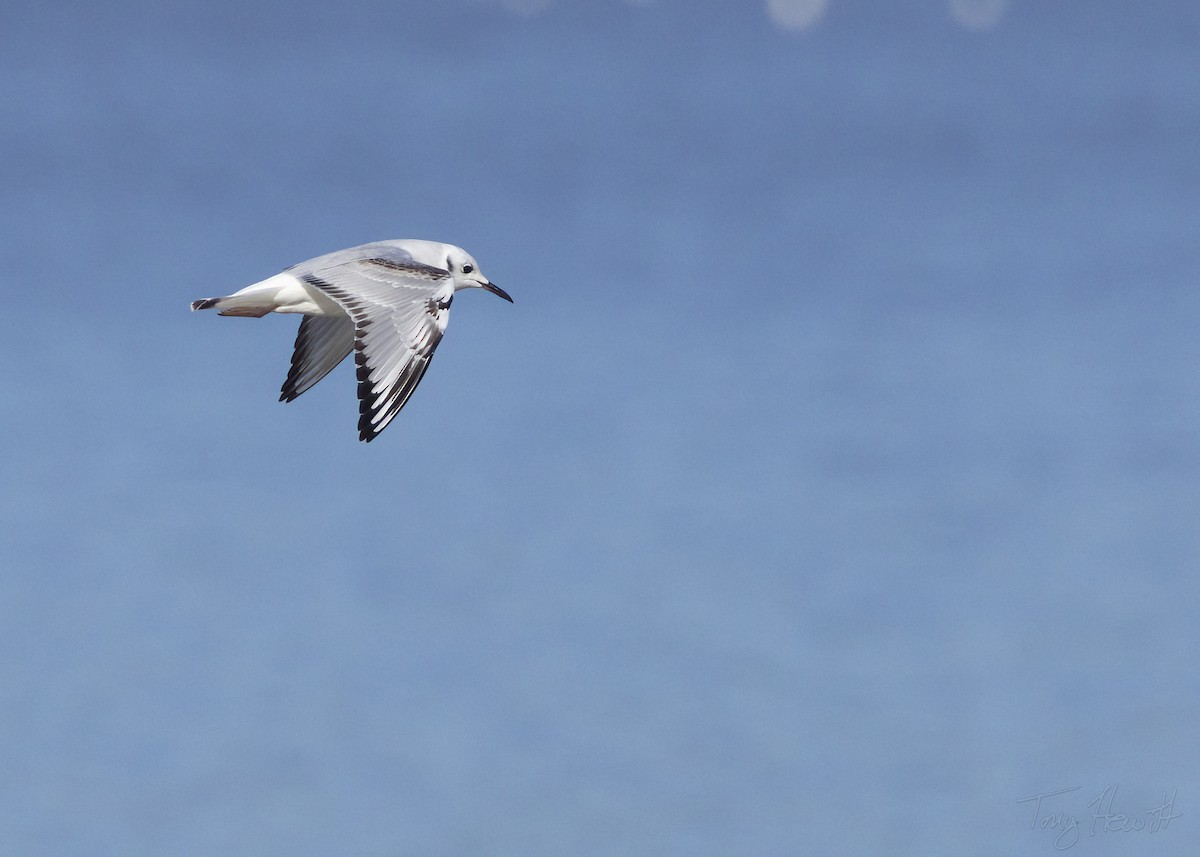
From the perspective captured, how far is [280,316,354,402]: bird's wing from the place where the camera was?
20281 millimetres

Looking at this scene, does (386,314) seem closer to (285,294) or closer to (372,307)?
(372,307)

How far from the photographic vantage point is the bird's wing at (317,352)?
20281 mm

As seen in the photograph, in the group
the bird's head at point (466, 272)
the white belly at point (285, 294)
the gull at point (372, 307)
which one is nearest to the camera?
the gull at point (372, 307)

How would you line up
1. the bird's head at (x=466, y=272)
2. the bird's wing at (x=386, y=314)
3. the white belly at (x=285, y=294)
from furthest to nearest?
the bird's head at (x=466, y=272)
the white belly at (x=285, y=294)
the bird's wing at (x=386, y=314)

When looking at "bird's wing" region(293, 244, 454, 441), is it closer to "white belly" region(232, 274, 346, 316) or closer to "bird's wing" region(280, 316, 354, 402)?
"white belly" region(232, 274, 346, 316)

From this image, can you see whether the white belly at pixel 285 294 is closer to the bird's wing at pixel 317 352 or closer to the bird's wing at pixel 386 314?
the bird's wing at pixel 386 314

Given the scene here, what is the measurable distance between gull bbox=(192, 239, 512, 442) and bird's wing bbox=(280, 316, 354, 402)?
1 centimetres

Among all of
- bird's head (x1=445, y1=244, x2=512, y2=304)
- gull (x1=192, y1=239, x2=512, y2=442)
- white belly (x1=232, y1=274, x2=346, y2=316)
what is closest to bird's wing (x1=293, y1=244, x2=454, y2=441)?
gull (x1=192, y1=239, x2=512, y2=442)

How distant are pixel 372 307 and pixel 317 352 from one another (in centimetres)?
337

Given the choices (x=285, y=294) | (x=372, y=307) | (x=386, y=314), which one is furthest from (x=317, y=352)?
(x=386, y=314)

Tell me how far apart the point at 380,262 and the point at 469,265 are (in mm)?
2309

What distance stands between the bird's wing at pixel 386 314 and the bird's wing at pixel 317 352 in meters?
1.70

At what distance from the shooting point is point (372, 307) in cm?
1725

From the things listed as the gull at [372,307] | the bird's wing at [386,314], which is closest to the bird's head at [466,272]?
the gull at [372,307]
